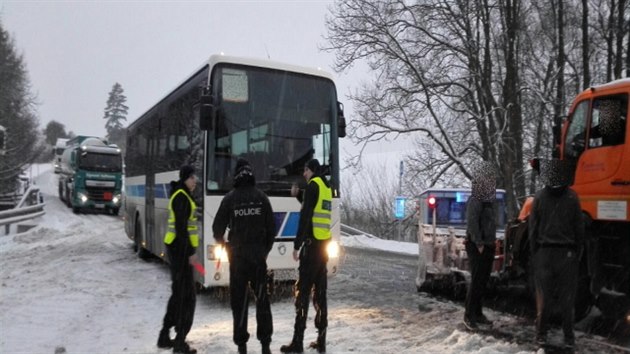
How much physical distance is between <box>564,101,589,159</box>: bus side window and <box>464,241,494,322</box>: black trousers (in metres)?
1.84

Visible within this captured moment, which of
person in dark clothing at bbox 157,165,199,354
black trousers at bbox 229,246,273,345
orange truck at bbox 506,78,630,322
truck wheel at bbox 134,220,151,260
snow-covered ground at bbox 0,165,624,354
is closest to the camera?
black trousers at bbox 229,246,273,345

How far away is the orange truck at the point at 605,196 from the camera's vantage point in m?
6.67

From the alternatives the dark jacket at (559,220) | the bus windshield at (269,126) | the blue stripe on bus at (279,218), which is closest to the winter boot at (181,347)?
the bus windshield at (269,126)

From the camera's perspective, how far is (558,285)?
19.6 feet

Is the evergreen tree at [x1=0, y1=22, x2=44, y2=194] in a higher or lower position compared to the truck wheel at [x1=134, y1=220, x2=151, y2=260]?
higher

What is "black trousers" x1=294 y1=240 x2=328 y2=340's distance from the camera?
5.94 meters

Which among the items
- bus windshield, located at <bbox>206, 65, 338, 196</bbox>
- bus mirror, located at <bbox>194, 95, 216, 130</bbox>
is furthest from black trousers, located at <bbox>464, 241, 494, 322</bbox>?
bus mirror, located at <bbox>194, 95, 216, 130</bbox>

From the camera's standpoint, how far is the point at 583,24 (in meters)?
22.0

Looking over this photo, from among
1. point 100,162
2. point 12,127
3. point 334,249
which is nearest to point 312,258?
point 334,249

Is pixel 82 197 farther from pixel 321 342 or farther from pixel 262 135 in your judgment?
pixel 321 342

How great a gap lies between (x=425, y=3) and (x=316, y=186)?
19795 millimetres

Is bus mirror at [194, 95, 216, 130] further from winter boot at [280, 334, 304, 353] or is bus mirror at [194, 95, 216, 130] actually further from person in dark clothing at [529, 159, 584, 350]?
person in dark clothing at [529, 159, 584, 350]

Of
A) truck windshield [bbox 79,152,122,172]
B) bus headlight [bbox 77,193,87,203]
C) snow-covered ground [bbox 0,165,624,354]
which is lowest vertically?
snow-covered ground [bbox 0,165,624,354]

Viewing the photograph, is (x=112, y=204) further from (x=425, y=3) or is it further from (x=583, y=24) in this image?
(x=583, y=24)
